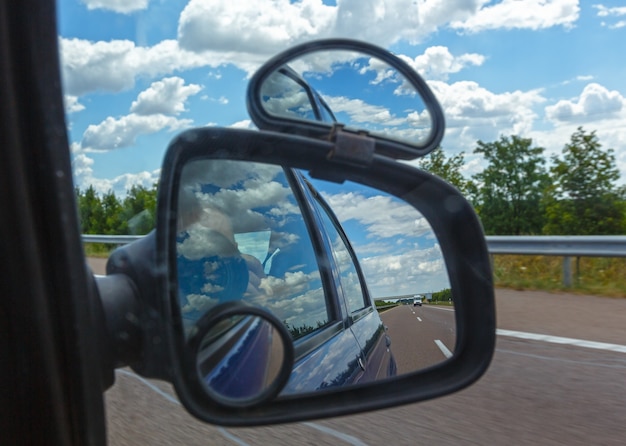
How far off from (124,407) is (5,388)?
7.61ft

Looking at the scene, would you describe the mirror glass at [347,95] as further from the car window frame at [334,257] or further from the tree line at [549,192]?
the tree line at [549,192]

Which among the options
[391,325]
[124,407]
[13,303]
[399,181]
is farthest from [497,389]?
[13,303]

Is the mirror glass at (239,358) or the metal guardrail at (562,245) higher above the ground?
the mirror glass at (239,358)

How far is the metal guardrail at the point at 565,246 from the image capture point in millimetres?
9250

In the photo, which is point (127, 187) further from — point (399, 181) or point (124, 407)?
point (124, 407)

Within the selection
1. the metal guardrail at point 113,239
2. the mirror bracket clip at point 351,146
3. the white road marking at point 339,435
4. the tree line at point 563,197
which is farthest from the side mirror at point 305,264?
the tree line at point 563,197

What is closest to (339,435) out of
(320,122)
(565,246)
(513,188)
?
(320,122)

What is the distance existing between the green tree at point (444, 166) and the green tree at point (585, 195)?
28.9ft

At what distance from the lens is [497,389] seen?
480 centimetres

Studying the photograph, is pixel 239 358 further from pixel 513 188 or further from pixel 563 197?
pixel 563 197

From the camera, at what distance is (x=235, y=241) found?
172 cm

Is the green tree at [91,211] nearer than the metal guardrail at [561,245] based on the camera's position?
Yes

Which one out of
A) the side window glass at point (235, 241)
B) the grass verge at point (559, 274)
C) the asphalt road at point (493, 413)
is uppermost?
the side window glass at point (235, 241)

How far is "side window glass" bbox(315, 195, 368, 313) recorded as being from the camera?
2.14m
